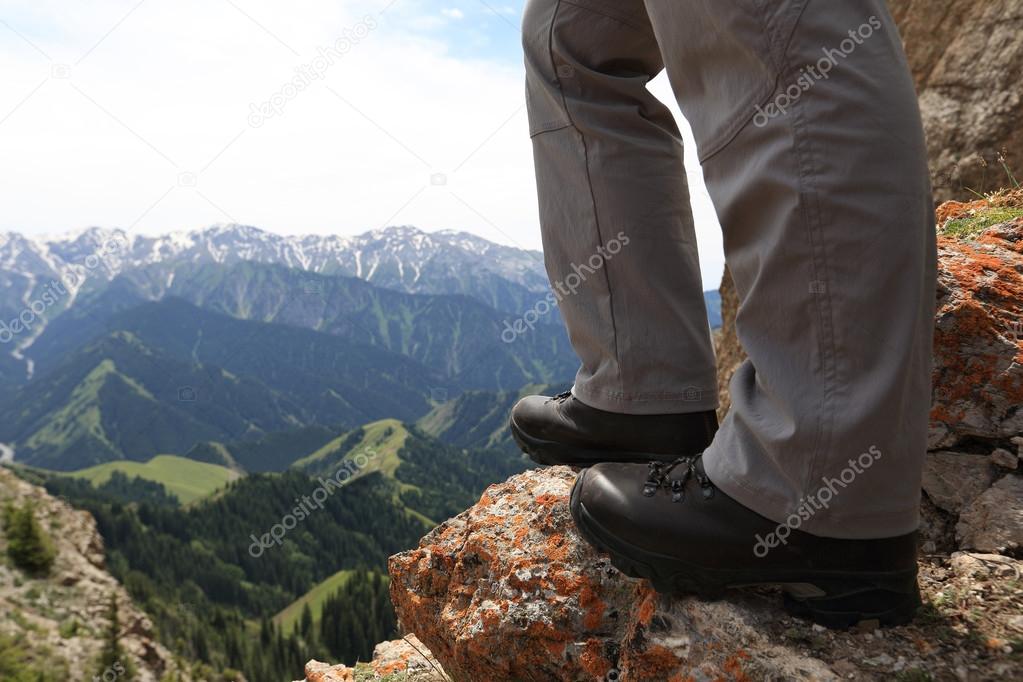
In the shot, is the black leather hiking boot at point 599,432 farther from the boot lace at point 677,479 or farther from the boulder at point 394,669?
the boulder at point 394,669

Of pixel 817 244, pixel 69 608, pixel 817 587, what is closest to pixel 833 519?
pixel 817 587

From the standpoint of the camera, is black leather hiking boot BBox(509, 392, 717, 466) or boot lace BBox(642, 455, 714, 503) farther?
black leather hiking boot BBox(509, 392, 717, 466)

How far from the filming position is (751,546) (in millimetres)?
2053

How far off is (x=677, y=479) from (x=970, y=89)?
7.45 meters

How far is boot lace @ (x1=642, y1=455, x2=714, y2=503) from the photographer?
7.11 ft

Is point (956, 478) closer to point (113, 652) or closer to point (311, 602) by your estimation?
point (113, 652)

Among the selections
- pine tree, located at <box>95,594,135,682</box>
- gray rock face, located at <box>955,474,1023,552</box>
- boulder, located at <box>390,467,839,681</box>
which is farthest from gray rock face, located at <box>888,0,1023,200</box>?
pine tree, located at <box>95,594,135,682</box>

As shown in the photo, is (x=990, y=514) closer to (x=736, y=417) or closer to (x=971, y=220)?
(x=736, y=417)

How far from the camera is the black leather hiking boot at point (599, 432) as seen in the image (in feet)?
8.70

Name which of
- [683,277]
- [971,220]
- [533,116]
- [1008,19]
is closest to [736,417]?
[683,277]

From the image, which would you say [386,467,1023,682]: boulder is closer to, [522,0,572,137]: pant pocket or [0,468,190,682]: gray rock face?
[522,0,572,137]: pant pocket

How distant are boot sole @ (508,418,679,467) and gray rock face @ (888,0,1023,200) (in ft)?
18.9

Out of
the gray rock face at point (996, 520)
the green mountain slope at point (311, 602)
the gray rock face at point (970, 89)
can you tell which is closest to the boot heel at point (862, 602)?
the gray rock face at point (996, 520)

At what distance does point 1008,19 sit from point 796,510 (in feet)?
25.3
